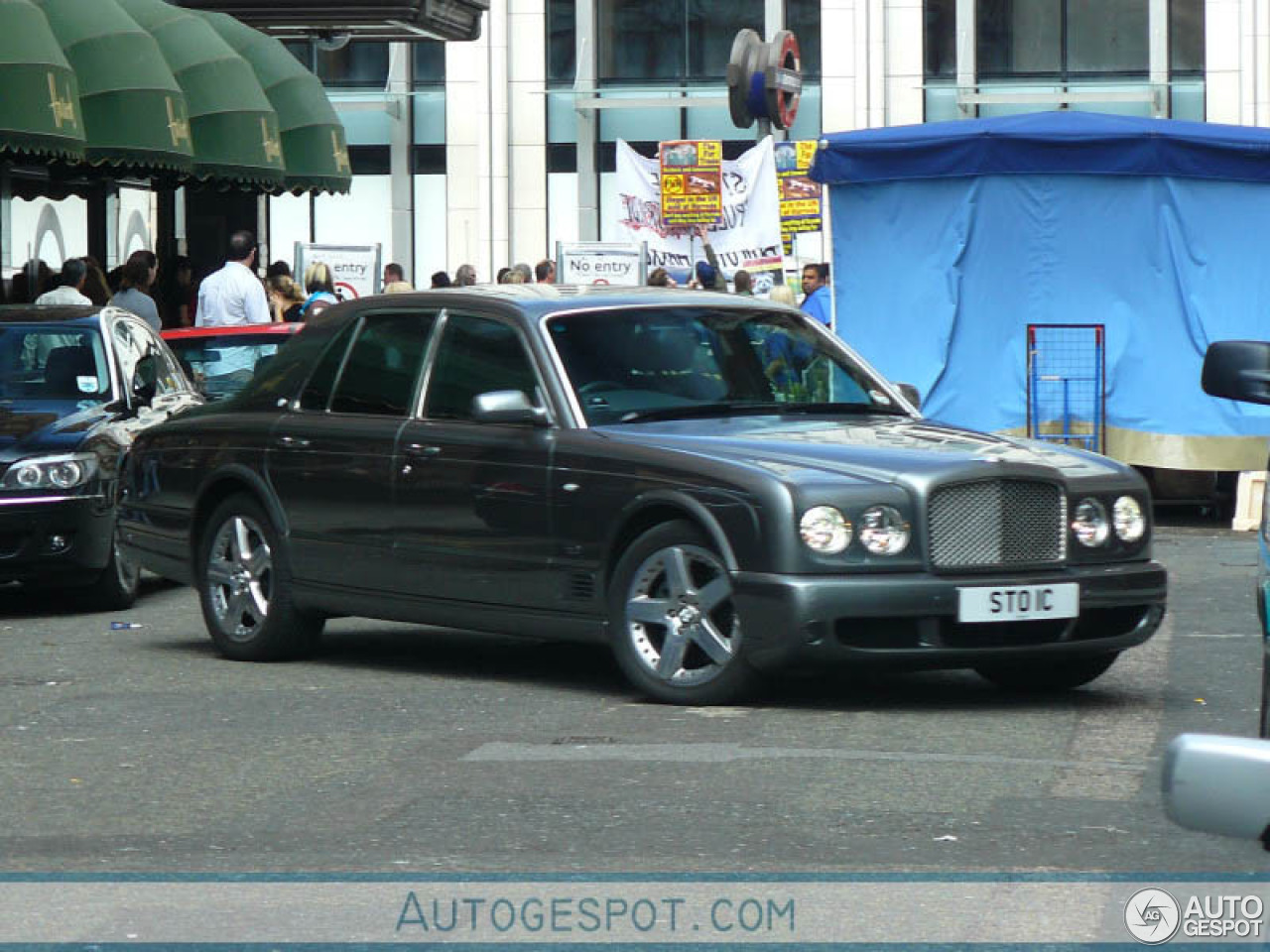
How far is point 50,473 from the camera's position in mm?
12984

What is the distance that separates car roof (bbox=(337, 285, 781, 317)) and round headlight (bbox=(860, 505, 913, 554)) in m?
1.69

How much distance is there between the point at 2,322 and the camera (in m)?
14.4

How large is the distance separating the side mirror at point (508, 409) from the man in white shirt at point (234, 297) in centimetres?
1206

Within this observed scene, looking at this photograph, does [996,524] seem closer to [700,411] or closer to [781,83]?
[700,411]

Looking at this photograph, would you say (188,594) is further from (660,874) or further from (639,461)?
(660,874)

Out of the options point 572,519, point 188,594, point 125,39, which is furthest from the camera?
point 125,39

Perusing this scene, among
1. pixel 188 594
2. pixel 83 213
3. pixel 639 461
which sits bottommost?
pixel 188 594

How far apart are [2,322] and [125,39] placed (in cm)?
1039

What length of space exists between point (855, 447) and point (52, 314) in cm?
675

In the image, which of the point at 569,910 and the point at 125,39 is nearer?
the point at 569,910

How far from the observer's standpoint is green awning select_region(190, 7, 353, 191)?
2814 centimetres

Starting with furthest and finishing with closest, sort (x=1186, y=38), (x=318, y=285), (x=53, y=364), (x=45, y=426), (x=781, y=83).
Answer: (x=1186, y=38)
(x=318, y=285)
(x=781, y=83)
(x=53, y=364)
(x=45, y=426)

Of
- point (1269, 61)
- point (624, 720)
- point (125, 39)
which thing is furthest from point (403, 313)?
point (1269, 61)

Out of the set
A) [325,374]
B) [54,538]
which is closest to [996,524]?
[325,374]
